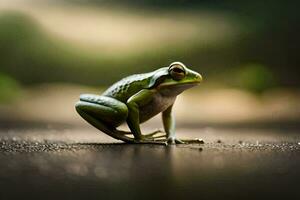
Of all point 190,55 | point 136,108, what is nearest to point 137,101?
point 136,108

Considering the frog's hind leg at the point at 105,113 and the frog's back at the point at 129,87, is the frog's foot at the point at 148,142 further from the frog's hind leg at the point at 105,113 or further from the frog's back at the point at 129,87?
the frog's back at the point at 129,87

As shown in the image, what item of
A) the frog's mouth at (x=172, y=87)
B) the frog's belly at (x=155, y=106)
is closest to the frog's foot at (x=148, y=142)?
the frog's belly at (x=155, y=106)

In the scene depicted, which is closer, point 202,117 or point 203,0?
point 202,117

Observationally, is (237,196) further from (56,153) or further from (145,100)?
(145,100)

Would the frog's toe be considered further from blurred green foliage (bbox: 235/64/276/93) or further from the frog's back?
blurred green foliage (bbox: 235/64/276/93)

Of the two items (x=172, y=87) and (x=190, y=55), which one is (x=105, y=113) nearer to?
(x=172, y=87)

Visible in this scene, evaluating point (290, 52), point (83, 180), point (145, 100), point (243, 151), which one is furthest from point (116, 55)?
point (83, 180)
